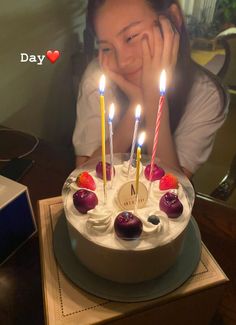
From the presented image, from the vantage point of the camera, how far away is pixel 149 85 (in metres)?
0.87

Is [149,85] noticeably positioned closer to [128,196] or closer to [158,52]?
[158,52]

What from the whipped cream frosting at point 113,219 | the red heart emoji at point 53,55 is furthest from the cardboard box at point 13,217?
the red heart emoji at point 53,55

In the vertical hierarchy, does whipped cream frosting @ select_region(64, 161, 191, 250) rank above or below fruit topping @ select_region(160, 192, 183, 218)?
below

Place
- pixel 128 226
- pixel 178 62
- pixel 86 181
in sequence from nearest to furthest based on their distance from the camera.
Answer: pixel 128 226
pixel 86 181
pixel 178 62

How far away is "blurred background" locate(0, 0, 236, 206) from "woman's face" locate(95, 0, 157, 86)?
7 centimetres

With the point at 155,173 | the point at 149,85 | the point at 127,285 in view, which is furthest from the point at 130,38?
the point at 127,285

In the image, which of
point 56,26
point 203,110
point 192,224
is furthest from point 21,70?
point 192,224

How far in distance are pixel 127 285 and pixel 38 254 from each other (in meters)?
0.28

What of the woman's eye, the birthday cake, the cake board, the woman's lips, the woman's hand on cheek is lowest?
the cake board

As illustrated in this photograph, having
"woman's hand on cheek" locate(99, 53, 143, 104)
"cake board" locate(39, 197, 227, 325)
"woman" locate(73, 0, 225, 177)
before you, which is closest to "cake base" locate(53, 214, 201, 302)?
"cake board" locate(39, 197, 227, 325)

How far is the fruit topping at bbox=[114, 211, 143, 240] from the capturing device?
0.59m

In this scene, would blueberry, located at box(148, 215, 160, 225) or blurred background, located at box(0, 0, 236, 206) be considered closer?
blueberry, located at box(148, 215, 160, 225)

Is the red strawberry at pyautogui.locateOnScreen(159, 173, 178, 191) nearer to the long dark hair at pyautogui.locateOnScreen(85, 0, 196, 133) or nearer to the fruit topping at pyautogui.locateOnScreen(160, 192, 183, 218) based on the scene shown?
the fruit topping at pyautogui.locateOnScreen(160, 192, 183, 218)

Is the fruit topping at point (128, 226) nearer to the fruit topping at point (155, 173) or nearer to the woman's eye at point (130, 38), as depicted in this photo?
the fruit topping at point (155, 173)
